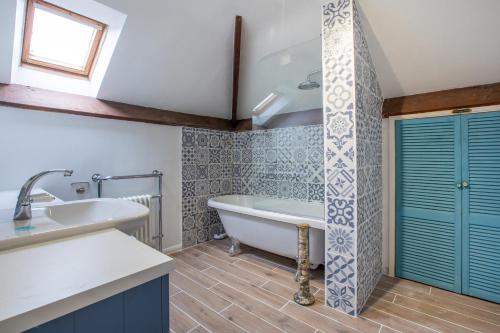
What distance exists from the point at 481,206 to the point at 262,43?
8.14 feet

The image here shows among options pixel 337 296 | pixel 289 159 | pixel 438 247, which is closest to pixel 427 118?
pixel 438 247

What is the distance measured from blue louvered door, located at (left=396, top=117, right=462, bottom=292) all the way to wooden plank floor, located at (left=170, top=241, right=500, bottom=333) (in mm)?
178

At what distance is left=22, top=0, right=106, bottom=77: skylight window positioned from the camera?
1.91 metres

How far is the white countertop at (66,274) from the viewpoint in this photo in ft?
1.68

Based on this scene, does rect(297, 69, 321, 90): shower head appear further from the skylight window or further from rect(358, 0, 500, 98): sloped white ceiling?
the skylight window

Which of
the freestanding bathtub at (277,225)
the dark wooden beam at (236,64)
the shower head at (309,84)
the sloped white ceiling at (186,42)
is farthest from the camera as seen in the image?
the dark wooden beam at (236,64)

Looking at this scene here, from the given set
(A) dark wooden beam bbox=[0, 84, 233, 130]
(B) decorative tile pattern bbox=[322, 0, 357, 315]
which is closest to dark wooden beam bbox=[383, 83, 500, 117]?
(B) decorative tile pattern bbox=[322, 0, 357, 315]

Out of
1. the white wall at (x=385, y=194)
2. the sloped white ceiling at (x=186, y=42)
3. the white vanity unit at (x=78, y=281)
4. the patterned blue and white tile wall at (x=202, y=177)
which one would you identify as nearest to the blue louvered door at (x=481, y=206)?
the white wall at (x=385, y=194)

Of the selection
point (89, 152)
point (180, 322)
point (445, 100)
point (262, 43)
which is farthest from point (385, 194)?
point (89, 152)

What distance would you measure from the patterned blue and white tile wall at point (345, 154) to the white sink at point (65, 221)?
1.31m

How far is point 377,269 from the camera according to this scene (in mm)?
2311

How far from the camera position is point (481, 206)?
2000 millimetres

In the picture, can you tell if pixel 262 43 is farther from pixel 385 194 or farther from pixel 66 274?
pixel 66 274

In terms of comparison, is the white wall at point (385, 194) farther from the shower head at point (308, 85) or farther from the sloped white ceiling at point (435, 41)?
the shower head at point (308, 85)
